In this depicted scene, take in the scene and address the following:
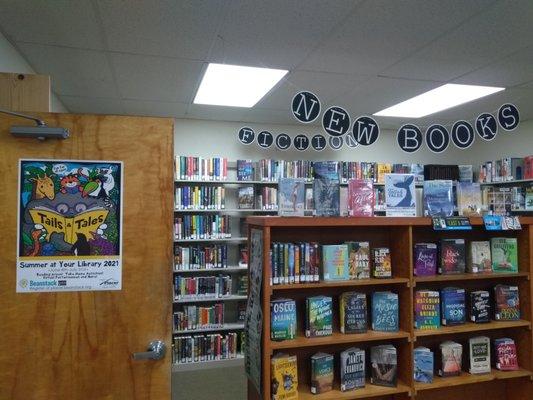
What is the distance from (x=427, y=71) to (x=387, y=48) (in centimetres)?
68

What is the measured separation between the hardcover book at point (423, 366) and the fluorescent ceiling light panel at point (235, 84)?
2.20m

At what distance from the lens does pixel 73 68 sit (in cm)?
290

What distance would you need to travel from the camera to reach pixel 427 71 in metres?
3.05

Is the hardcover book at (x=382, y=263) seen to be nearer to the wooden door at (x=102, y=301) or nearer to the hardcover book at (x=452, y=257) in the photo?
the hardcover book at (x=452, y=257)

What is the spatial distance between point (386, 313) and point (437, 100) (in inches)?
105

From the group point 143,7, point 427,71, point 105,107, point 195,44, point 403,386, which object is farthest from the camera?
point 105,107

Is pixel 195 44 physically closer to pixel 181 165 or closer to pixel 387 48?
pixel 387 48

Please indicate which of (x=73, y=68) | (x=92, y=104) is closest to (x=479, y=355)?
(x=73, y=68)

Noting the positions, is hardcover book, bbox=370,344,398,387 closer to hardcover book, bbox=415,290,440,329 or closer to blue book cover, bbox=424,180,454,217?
hardcover book, bbox=415,290,440,329

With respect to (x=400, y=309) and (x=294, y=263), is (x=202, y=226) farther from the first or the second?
(x=400, y=309)

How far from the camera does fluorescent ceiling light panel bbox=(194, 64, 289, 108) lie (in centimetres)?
303

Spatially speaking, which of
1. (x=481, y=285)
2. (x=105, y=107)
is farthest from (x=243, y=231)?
(x=481, y=285)

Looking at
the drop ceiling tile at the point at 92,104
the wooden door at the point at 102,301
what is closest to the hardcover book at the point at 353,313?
the wooden door at the point at 102,301

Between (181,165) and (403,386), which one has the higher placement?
(181,165)
